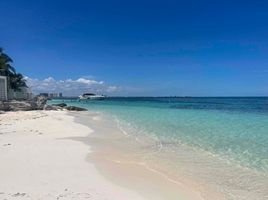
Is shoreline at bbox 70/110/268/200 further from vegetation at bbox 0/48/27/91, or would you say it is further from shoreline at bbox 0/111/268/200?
vegetation at bbox 0/48/27/91

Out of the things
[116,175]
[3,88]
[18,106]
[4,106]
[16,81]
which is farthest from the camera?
[16,81]

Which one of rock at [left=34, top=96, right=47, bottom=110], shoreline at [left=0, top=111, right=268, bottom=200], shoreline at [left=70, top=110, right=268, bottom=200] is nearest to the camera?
shoreline at [left=0, top=111, right=268, bottom=200]

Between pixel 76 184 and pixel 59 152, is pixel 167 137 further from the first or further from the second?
pixel 76 184

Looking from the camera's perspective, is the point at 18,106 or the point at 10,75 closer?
the point at 18,106

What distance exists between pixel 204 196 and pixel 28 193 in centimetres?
341

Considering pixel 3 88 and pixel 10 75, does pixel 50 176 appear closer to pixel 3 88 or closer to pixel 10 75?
pixel 3 88

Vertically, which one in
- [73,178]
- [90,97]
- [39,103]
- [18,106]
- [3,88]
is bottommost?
[73,178]

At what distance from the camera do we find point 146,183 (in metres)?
7.30

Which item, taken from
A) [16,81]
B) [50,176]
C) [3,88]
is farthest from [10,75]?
[50,176]

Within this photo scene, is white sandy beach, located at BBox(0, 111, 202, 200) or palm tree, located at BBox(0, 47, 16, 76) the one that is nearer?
white sandy beach, located at BBox(0, 111, 202, 200)

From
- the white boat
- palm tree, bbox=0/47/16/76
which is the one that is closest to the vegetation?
palm tree, bbox=0/47/16/76

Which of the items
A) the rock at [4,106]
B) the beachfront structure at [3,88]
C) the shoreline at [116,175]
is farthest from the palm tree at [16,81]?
the shoreline at [116,175]

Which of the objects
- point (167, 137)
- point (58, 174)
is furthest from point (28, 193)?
point (167, 137)

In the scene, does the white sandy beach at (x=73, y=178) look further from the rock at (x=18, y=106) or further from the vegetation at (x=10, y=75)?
the vegetation at (x=10, y=75)
